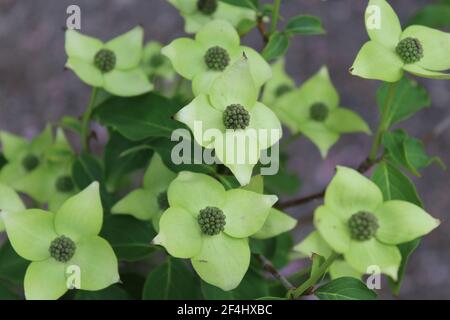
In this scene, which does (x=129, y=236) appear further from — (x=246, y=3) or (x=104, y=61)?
(x=246, y=3)

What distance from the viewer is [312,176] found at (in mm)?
2256

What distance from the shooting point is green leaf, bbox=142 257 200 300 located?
39.8 inches

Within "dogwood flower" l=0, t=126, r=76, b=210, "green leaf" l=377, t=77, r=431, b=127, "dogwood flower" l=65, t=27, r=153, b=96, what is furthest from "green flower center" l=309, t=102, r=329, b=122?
"dogwood flower" l=0, t=126, r=76, b=210

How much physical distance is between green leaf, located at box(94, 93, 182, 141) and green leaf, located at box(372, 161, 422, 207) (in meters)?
0.33

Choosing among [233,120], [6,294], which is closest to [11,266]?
[6,294]

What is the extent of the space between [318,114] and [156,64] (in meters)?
0.35

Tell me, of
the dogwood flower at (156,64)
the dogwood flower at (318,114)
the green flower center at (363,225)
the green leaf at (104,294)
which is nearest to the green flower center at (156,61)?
the dogwood flower at (156,64)

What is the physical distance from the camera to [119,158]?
3.60ft

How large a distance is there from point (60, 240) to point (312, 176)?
149 cm

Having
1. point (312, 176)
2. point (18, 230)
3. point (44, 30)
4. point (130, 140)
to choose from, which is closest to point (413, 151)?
point (130, 140)

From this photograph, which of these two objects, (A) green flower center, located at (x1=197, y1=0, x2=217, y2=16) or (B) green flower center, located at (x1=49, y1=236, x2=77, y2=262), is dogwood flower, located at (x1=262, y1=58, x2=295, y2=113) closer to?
(A) green flower center, located at (x1=197, y1=0, x2=217, y2=16)

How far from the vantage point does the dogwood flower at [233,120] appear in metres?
0.83

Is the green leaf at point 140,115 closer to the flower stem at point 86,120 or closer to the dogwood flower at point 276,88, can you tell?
the flower stem at point 86,120
